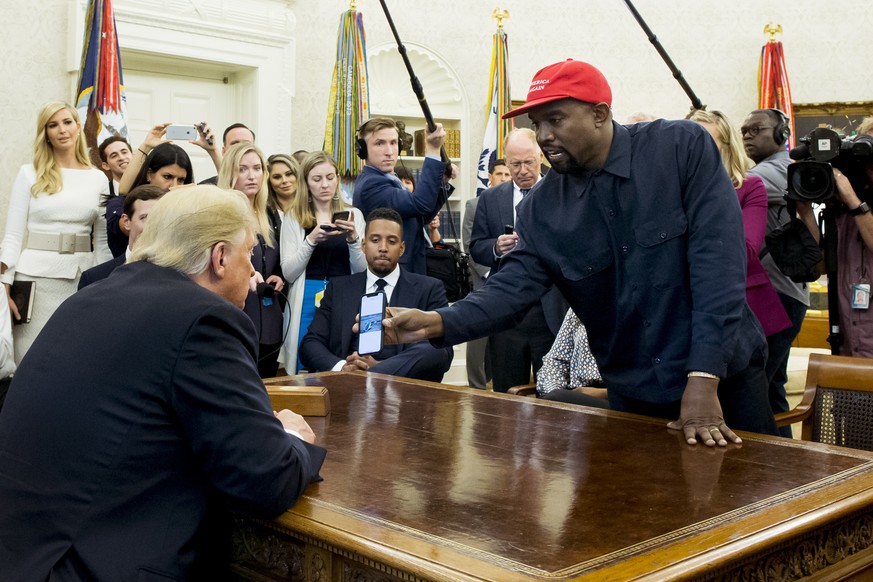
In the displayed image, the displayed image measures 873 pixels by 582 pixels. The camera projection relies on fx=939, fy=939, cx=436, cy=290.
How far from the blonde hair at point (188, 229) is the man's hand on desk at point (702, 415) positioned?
998mm

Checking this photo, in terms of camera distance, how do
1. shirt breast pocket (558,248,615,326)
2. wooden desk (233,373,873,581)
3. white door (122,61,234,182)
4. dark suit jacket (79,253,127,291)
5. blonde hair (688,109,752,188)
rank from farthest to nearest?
white door (122,61,234,182) < dark suit jacket (79,253,127,291) < blonde hair (688,109,752,188) < shirt breast pocket (558,248,615,326) < wooden desk (233,373,873,581)

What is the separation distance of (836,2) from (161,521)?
357 inches

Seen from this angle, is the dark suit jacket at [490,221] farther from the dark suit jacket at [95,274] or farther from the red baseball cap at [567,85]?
the red baseball cap at [567,85]

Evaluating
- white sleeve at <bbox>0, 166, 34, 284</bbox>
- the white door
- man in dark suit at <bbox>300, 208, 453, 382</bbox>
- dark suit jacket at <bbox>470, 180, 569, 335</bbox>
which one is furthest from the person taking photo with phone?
the white door

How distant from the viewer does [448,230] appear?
7977 mm

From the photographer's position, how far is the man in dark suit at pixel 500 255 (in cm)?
427

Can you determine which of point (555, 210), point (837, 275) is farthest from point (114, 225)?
point (837, 275)

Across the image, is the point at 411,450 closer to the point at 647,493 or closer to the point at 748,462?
the point at 647,493

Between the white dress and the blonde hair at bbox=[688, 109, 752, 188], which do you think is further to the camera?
the white dress

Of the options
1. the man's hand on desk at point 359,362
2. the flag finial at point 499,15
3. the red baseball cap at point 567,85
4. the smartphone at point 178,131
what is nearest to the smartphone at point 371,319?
the man's hand on desk at point 359,362

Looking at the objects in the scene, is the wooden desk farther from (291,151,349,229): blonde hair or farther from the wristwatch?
(291,151,349,229): blonde hair

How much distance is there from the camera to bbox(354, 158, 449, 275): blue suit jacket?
4398 millimetres

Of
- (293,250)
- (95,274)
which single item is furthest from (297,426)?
(293,250)

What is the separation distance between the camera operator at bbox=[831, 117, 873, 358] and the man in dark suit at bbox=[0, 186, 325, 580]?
91.7 inches
